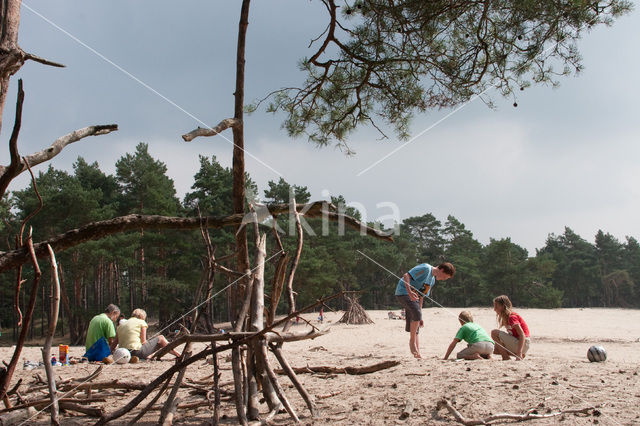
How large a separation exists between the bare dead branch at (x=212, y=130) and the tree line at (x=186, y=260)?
236 inches

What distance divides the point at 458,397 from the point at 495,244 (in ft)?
119

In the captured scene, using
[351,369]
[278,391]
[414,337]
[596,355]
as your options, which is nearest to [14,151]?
[278,391]

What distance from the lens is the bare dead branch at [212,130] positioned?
3.03 metres

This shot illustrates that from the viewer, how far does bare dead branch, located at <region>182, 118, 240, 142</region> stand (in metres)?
3.03

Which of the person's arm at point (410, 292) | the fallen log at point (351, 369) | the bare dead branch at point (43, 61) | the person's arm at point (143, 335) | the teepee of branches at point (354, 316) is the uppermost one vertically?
the bare dead branch at point (43, 61)

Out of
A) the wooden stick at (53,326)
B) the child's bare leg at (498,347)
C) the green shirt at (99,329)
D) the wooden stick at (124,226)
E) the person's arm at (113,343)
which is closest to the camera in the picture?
Answer: the wooden stick at (53,326)

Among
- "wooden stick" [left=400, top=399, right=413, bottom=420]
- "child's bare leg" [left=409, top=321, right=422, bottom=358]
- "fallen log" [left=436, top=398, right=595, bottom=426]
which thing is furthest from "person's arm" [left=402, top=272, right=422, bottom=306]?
"fallen log" [left=436, top=398, right=595, bottom=426]

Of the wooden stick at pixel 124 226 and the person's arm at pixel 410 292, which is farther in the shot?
the person's arm at pixel 410 292

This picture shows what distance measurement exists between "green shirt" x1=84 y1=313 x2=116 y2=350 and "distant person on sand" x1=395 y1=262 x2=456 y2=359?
348 cm

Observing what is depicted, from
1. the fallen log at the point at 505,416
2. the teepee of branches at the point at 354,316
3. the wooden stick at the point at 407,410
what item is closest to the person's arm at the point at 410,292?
the wooden stick at the point at 407,410

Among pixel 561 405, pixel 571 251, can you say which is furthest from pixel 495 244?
pixel 561 405

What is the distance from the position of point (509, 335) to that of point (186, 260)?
60.7ft

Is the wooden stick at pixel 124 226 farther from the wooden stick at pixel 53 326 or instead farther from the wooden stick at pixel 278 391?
the wooden stick at pixel 278 391

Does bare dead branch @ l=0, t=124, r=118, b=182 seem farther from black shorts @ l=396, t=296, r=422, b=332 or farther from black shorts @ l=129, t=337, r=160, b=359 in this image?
black shorts @ l=396, t=296, r=422, b=332
